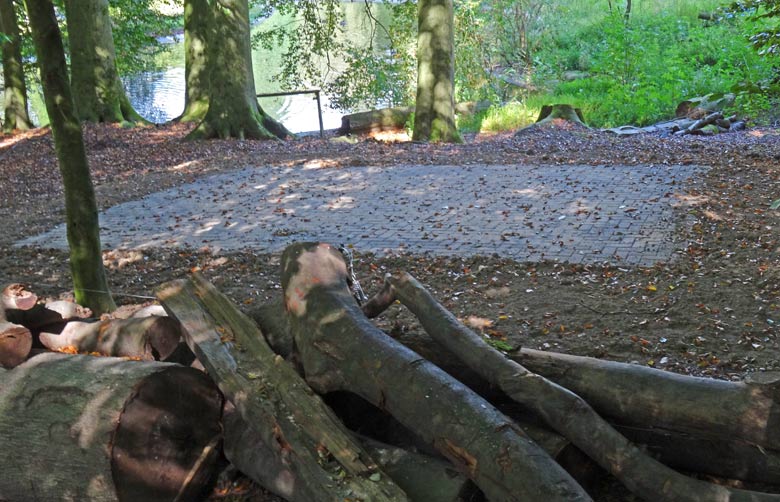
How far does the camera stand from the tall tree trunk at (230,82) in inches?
723

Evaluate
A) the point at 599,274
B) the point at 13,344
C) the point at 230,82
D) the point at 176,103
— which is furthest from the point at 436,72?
the point at 176,103

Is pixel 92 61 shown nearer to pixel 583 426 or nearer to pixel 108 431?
pixel 108 431

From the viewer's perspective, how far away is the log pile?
314 cm

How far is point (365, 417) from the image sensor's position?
400 cm

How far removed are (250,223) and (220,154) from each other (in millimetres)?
6639

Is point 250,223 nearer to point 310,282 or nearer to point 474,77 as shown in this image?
point 310,282

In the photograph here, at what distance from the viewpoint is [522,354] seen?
151 inches

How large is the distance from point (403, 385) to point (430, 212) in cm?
683

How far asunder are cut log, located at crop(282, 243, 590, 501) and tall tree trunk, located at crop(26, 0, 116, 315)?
8.81 feet

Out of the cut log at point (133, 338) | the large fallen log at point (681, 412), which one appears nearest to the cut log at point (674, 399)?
the large fallen log at point (681, 412)

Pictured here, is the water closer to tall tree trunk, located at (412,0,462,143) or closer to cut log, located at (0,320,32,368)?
tall tree trunk, located at (412,0,462,143)

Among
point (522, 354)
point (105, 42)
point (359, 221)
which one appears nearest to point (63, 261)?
point (359, 221)

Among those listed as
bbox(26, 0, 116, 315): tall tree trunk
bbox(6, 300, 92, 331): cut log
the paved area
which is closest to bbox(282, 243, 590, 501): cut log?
bbox(6, 300, 92, 331): cut log

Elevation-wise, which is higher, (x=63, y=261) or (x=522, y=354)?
(x=522, y=354)
